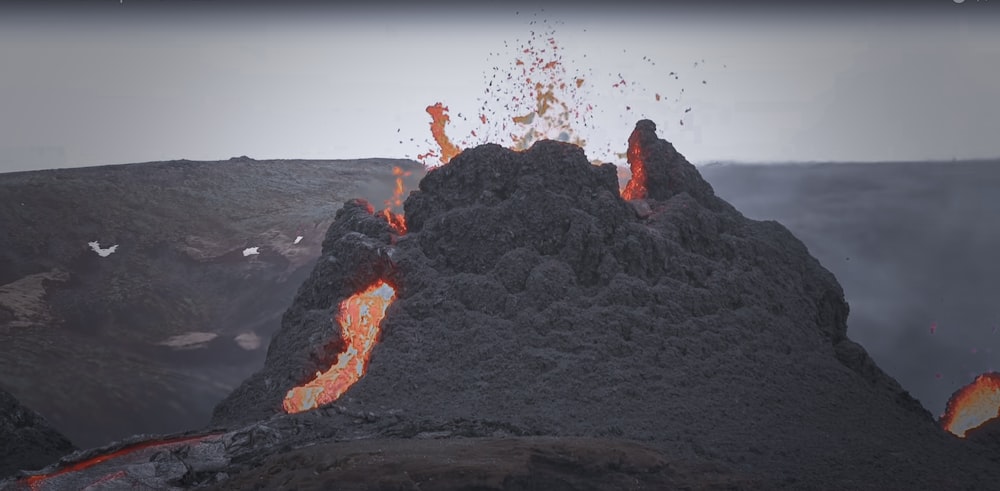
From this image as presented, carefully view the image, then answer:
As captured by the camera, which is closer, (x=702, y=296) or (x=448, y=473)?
(x=448, y=473)

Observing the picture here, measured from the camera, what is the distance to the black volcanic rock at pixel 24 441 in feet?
50.3

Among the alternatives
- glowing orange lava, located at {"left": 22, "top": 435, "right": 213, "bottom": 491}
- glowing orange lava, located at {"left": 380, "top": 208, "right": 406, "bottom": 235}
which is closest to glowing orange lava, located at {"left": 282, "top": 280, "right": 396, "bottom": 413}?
glowing orange lava, located at {"left": 380, "top": 208, "right": 406, "bottom": 235}

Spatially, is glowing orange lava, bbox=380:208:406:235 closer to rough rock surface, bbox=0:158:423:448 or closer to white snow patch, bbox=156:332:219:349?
rough rock surface, bbox=0:158:423:448

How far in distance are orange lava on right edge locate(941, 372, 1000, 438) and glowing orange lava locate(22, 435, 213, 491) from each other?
576 inches

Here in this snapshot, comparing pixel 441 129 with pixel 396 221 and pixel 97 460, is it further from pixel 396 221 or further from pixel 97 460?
pixel 97 460

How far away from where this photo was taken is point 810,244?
99.0 ft

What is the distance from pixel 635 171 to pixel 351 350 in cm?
643

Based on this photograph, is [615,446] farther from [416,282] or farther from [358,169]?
[358,169]

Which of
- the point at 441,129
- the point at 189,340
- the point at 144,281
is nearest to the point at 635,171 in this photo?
the point at 441,129

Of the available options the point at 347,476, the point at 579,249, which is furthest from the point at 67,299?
the point at 347,476

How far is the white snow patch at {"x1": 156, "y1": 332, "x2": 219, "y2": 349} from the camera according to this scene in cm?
2844

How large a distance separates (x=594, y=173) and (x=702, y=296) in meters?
2.86

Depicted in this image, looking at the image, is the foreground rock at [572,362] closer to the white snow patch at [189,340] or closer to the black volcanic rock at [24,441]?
the black volcanic rock at [24,441]

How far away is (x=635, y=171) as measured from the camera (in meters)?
19.4
